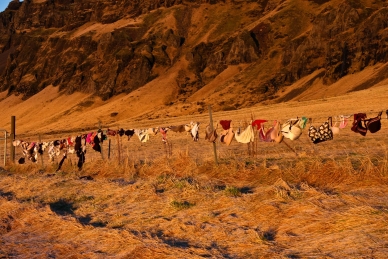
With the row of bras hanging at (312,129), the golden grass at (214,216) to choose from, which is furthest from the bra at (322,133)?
the golden grass at (214,216)

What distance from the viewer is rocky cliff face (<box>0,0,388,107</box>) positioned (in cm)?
6944

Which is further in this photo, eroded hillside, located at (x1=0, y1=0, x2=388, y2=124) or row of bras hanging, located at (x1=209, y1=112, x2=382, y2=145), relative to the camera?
eroded hillside, located at (x1=0, y1=0, x2=388, y2=124)

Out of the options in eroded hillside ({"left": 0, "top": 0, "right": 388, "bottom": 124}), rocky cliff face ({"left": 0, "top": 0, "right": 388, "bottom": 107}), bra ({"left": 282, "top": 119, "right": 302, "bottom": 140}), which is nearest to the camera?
bra ({"left": 282, "top": 119, "right": 302, "bottom": 140})

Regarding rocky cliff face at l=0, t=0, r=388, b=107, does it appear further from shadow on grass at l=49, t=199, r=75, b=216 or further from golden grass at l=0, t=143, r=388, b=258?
shadow on grass at l=49, t=199, r=75, b=216

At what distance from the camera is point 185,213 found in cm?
799

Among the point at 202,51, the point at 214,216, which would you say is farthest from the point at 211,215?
the point at 202,51

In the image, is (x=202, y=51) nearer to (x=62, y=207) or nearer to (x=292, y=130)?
(x=292, y=130)

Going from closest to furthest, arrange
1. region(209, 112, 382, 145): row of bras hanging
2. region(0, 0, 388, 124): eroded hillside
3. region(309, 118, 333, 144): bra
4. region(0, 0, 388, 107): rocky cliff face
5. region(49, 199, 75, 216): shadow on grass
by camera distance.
A: 1. region(49, 199, 75, 216): shadow on grass
2. region(209, 112, 382, 145): row of bras hanging
3. region(309, 118, 333, 144): bra
4. region(0, 0, 388, 124): eroded hillside
5. region(0, 0, 388, 107): rocky cliff face

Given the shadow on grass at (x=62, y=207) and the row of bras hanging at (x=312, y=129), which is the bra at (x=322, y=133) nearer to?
the row of bras hanging at (x=312, y=129)

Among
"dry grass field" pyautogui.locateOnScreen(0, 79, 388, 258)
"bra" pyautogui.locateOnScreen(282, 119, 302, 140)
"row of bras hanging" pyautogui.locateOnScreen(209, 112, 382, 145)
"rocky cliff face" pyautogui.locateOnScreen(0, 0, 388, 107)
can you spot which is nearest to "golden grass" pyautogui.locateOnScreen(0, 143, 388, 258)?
"dry grass field" pyautogui.locateOnScreen(0, 79, 388, 258)

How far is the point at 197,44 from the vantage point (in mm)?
91750

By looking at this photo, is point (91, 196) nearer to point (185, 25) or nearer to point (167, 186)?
point (167, 186)

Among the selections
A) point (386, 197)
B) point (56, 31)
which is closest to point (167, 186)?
point (386, 197)

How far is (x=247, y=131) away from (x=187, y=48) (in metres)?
81.6
